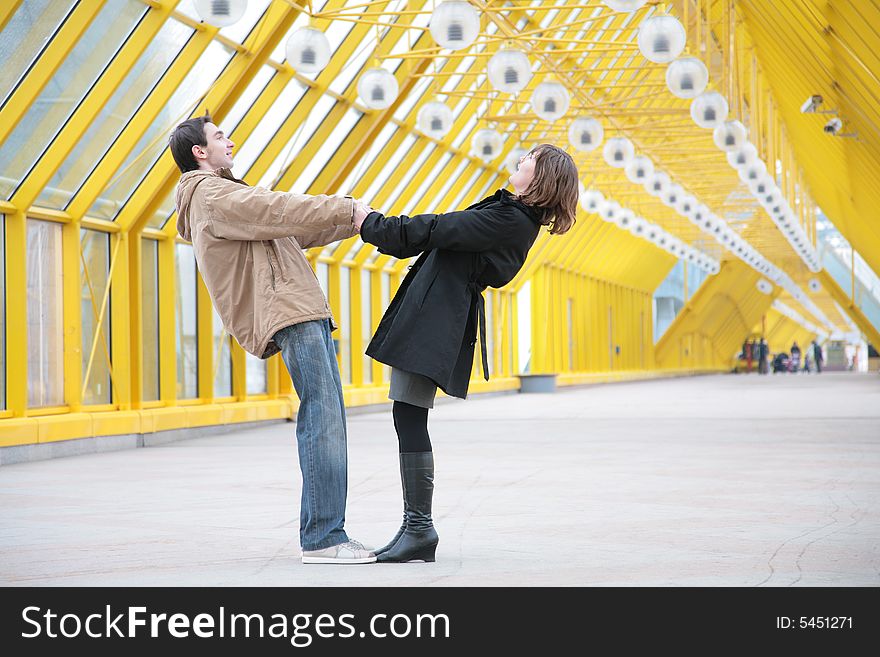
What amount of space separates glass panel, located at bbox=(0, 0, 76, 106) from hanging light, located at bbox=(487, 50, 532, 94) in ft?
12.7

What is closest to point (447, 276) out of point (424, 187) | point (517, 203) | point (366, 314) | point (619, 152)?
point (517, 203)

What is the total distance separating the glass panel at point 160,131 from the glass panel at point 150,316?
1.11m

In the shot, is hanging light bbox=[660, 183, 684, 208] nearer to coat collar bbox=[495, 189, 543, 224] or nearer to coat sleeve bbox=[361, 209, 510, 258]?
coat collar bbox=[495, 189, 543, 224]

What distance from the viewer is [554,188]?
4.87 metres

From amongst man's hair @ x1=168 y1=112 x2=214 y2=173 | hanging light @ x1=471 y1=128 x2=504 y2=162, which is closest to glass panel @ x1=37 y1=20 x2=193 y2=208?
hanging light @ x1=471 y1=128 x2=504 y2=162

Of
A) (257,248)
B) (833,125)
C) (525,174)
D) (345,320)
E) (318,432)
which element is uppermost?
(833,125)

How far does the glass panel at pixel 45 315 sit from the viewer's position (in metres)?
13.4

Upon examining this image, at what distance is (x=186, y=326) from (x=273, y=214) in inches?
494

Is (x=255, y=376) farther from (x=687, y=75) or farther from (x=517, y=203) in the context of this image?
(x=517, y=203)

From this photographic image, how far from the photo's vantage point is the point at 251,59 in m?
14.6

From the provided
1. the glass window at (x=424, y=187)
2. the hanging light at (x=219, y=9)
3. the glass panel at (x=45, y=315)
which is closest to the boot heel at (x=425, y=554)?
the hanging light at (x=219, y=9)
